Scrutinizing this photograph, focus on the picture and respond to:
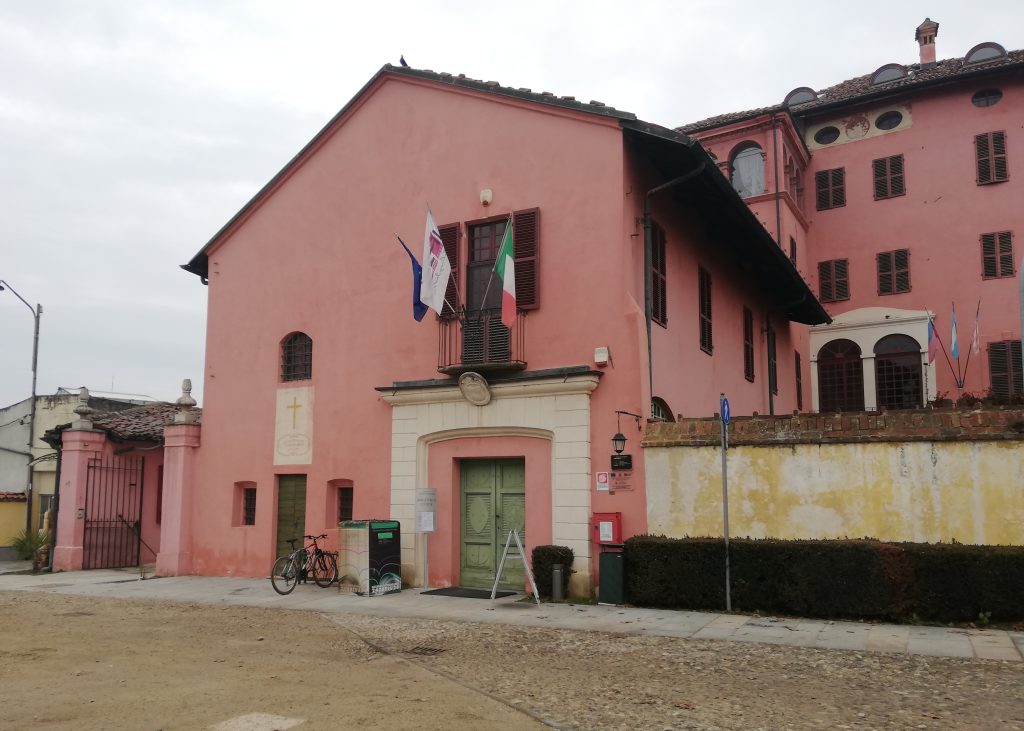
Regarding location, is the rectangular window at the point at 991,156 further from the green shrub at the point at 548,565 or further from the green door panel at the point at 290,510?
the green door panel at the point at 290,510

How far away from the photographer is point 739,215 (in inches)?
626

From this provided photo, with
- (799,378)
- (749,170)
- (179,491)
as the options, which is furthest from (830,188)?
(179,491)

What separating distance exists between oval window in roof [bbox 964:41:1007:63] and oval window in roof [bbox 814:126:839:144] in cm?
431

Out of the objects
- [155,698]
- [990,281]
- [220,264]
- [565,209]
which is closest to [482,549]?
[565,209]

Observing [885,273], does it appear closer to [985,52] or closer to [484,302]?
[985,52]

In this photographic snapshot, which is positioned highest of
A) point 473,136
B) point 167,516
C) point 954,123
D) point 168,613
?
point 954,123

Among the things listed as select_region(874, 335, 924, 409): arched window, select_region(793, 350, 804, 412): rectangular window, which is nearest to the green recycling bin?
select_region(793, 350, 804, 412): rectangular window

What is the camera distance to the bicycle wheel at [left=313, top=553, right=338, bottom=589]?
15.1 metres

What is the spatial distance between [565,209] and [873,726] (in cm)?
964

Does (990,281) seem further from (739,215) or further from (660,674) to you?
(660,674)

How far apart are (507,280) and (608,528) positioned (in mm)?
4115

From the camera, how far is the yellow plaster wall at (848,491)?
10.6 meters

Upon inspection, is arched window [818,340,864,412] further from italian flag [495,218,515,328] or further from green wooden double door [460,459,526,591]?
italian flag [495,218,515,328]

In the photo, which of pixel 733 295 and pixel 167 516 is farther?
pixel 733 295
